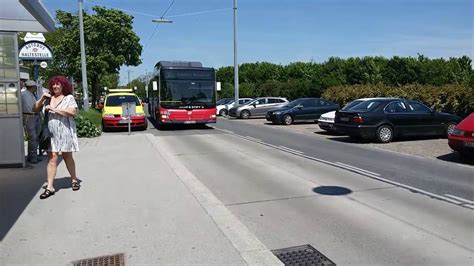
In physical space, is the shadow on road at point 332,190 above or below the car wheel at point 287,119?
below

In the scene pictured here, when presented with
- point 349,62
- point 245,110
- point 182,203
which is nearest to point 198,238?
point 182,203

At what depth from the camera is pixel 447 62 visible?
50719 mm

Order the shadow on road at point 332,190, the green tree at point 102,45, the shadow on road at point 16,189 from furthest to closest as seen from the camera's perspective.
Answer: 1. the green tree at point 102,45
2. the shadow on road at point 332,190
3. the shadow on road at point 16,189

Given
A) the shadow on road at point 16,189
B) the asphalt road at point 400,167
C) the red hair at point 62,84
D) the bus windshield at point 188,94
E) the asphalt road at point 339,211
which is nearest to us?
the asphalt road at point 339,211

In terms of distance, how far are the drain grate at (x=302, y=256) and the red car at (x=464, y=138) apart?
7012mm

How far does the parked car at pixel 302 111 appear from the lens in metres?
23.3

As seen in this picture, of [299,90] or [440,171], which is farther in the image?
[299,90]

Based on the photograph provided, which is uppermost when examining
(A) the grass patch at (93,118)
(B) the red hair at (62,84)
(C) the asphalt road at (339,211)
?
(B) the red hair at (62,84)

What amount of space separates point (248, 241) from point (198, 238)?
552 mm

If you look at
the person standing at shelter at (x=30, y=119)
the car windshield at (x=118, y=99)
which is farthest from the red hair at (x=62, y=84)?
the car windshield at (x=118, y=99)

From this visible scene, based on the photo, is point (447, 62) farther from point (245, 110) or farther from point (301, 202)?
point (301, 202)

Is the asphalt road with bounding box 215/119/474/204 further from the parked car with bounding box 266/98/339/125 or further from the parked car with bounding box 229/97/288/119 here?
the parked car with bounding box 229/97/288/119

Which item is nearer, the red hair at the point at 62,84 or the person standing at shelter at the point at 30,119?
the red hair at the point at 62,84

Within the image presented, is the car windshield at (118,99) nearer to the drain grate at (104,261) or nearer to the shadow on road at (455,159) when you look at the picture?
the shadow on road at (455,159)
